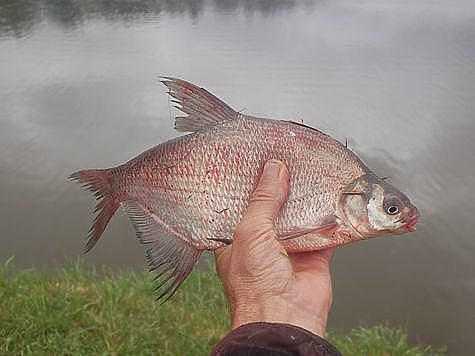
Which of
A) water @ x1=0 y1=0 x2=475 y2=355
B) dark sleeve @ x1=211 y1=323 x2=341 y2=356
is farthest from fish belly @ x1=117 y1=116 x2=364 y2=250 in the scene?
water @ x1=0 y1=0 x2=475 y2=355

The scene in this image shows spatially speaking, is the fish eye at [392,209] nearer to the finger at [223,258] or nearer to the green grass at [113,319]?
the finger at [223,258]

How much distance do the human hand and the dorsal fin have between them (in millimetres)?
268

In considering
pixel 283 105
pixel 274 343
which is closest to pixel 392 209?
pixel 274 343

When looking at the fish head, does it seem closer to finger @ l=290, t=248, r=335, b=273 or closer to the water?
finger @ l=290, t=248, r=335, b=273

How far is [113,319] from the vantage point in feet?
11.3

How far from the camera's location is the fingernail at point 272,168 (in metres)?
2.03

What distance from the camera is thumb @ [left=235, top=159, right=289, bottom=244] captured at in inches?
76.3

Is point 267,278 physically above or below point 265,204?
below

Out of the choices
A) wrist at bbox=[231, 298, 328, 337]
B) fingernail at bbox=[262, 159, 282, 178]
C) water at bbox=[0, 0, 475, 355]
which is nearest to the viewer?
wrist at bbox=[231, 298, 328, 337]

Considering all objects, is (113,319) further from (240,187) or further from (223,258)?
(240,187)

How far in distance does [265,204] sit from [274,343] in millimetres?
507

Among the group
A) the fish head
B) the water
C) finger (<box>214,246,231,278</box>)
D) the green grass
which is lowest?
the water

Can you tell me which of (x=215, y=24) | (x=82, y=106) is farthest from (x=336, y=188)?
(x=215, y=24)

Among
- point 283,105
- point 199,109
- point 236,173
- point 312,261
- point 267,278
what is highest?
point 199,109
